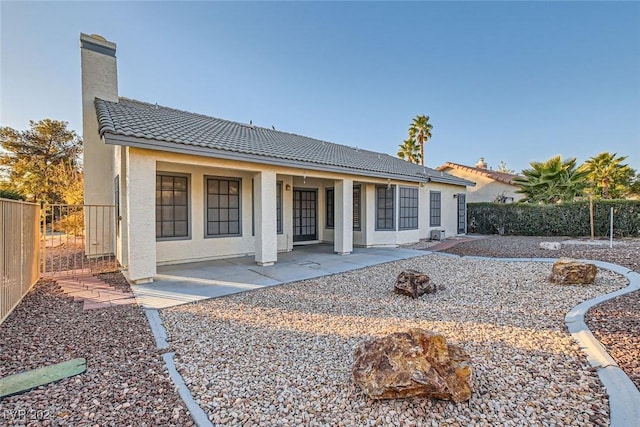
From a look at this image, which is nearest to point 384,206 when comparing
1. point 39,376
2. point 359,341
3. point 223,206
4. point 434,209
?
point 434,209

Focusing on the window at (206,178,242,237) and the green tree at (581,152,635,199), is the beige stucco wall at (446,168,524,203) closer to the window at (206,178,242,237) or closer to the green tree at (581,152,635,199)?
the green tree at (581,152,635,199)

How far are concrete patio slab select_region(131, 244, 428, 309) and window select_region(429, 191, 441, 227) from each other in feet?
14.3

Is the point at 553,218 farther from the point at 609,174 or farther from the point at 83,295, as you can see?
the point at 83,295

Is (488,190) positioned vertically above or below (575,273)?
above

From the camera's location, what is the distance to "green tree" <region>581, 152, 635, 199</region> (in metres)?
21.5

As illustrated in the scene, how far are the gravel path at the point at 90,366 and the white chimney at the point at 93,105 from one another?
5.69m

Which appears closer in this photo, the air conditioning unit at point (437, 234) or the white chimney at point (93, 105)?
the white chimney at point (93, 105)

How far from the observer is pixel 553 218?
15617 millimetres

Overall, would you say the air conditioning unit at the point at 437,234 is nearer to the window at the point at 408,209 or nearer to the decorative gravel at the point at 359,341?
the window at the point at 408,209

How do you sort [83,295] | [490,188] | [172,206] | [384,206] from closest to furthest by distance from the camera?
[83,295]
[172,206]
[384,206]
[490,188]

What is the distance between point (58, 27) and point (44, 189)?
18.0 metres

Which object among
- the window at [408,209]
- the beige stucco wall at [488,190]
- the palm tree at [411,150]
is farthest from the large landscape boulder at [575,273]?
the palm tree at [411,150]

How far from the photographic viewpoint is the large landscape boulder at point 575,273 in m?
6.24

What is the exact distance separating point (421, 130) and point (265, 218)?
2621 centimetres
